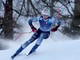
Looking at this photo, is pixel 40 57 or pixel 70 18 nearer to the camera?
pixel 40 57

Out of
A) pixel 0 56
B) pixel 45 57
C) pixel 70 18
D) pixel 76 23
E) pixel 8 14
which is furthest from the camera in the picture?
pixel 70 18

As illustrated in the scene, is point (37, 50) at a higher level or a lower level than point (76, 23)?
higher

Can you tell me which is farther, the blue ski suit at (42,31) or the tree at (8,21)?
the tree at (8,21)

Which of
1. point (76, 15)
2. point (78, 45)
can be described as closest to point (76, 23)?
point (76, 15)

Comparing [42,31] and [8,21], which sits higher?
[42,31]

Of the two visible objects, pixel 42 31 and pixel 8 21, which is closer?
pixel 42 31

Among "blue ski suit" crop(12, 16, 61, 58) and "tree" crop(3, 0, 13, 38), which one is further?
"tree" crop(3, 0, 13, 38)

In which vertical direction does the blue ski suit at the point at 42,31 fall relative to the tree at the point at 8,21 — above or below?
above

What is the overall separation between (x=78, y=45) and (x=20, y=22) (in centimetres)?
1529

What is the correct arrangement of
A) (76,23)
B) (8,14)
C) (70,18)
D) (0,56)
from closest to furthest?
1. (0,56)
2. (8,14)
3. (76,23)
4. (70,18)

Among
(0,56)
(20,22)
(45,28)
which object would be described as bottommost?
(20,22)

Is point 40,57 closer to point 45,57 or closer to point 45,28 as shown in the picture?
point 45,57

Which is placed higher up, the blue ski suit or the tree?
the blue ski suit

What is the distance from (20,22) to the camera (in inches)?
1016
